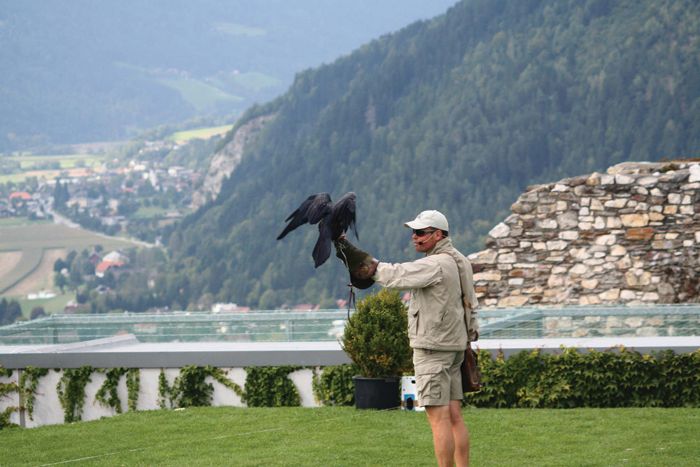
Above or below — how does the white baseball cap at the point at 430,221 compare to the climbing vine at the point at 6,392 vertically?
above

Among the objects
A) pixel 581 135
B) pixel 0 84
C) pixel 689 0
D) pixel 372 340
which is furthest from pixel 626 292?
pixel 0 84

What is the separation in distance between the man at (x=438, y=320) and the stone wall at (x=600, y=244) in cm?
1065

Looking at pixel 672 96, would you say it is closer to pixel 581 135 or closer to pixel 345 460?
pixel 581 135

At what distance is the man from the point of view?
7555 mm

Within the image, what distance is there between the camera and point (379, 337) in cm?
1122

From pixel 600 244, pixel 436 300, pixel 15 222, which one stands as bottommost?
pixel 436 300

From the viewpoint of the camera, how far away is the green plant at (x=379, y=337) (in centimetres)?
1125

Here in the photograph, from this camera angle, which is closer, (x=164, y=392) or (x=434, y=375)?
(x=434, y=375)

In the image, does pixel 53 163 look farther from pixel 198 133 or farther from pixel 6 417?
pixel 6 417

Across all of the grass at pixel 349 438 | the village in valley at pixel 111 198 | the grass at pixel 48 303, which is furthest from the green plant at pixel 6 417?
the village in valley at pixel 111 198

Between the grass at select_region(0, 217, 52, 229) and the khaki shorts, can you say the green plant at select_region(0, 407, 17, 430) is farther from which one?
the grass at select_region(0, 217, 52, 229)

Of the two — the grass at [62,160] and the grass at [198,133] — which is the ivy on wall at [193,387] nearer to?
the grass at [62,160]

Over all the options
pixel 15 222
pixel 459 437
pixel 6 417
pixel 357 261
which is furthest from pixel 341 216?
pixel 15 222

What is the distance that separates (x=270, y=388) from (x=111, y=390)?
1.67m
